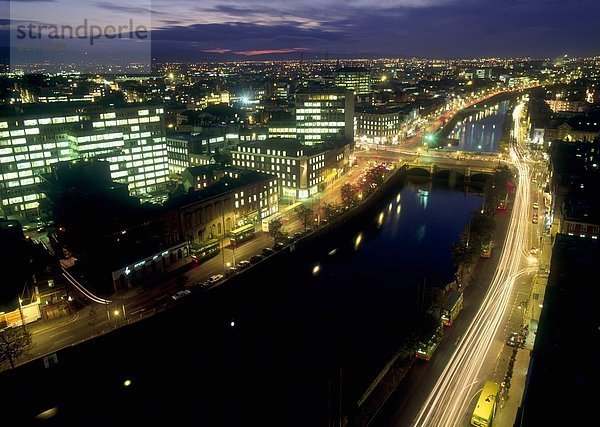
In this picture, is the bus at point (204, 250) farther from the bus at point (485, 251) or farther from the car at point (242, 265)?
the bus at point (485, 251)

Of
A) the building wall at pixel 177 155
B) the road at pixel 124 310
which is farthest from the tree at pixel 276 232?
the building wall at pixel 177 155

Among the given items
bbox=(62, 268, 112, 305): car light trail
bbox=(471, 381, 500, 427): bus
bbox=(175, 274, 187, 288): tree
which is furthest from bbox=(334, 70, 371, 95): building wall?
bbox=(471, 381, 500, 427): bus

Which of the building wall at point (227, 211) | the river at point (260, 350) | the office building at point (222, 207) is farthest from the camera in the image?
the building wall at point (227, 211)

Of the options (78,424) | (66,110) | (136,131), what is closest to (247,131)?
(136,131)

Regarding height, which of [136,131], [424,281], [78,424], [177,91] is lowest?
[78,424]

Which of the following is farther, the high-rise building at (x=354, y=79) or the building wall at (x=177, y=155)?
the high-rise building at (x=354, y=79)

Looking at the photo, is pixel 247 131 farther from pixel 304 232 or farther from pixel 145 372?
pixel 145 372

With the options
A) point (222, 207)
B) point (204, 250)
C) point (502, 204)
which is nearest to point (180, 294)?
point (204, 250)
